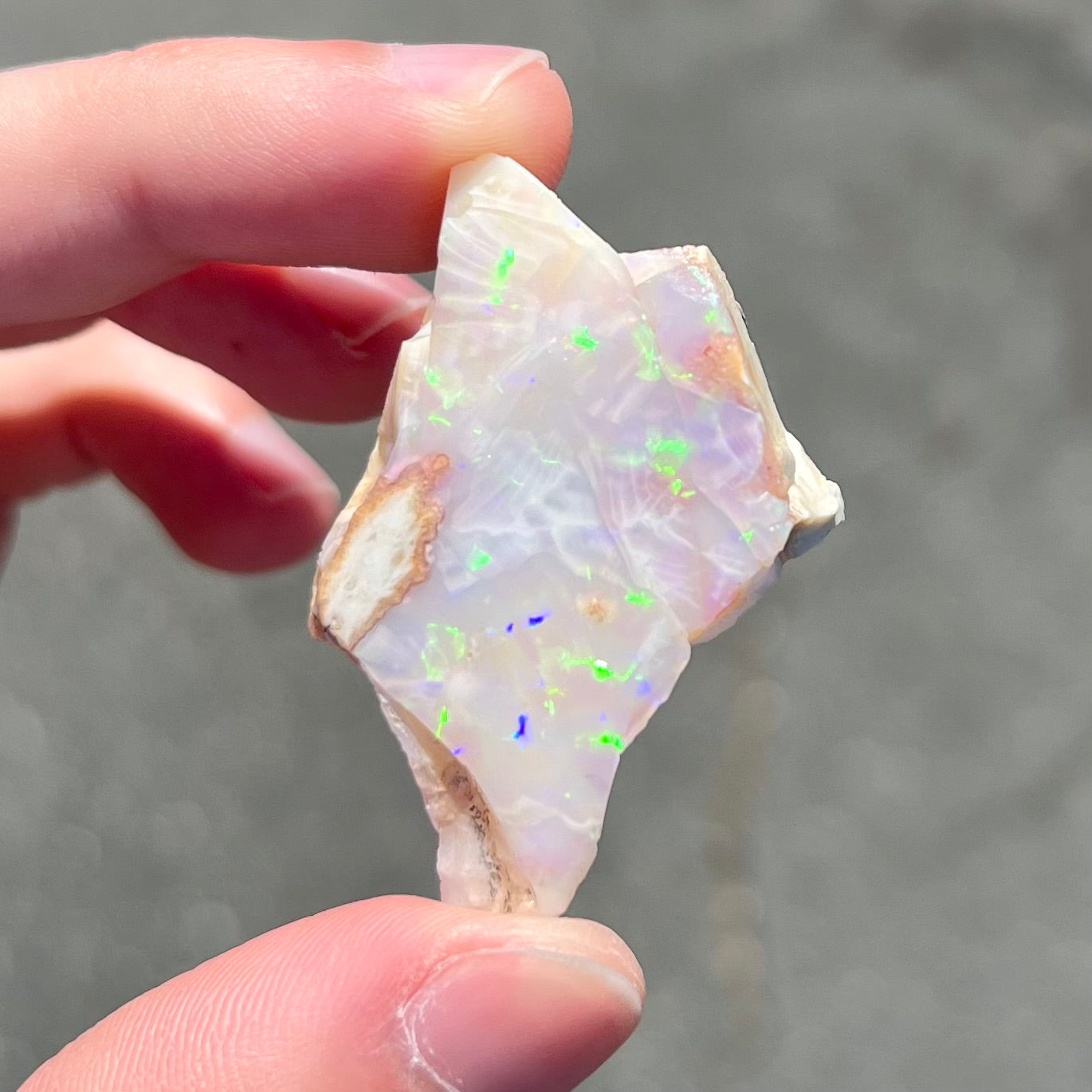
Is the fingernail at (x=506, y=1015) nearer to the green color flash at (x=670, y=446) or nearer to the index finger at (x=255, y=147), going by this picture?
the green color flash at (x=670, y=446)

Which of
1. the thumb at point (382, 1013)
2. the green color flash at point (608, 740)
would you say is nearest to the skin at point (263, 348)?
the thumb at point (382, 1013)

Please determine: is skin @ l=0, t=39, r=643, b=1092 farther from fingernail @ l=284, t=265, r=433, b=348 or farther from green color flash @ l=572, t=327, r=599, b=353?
green color flash @ l=572, t=327, r=599, b=353

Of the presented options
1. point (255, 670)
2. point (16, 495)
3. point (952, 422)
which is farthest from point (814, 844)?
point (16, 495)

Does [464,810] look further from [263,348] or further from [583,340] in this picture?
[263,348]

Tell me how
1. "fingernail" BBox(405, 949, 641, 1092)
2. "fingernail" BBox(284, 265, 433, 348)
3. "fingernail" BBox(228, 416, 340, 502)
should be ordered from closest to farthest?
"fingernail" BBox(405, 949, 641, 1092) < "fingernail" BBox(284, 265, 433, 348) < "fingernail" BBox(228, 416, 340, 502)

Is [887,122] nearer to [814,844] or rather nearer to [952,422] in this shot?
[952,422]

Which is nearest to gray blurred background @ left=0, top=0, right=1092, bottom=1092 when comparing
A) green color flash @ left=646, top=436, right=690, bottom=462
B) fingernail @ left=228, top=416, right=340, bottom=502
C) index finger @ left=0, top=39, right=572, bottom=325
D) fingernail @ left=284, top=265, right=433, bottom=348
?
fingernail @ left=228, top=416, right=340, bottom=502

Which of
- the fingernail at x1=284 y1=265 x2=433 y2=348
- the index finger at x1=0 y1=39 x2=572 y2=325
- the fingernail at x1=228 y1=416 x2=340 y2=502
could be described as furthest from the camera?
the fingernail at x1=228 y1=416 x2=340 y2=502
